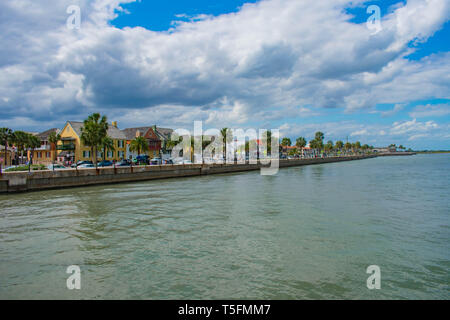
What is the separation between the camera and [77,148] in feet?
241

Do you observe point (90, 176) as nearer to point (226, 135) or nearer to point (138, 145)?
point (138, 145)

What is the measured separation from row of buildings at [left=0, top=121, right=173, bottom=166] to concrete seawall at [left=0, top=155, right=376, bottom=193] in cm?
1611

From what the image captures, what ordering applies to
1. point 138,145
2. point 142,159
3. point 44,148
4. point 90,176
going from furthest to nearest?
1. point 44,148
2. point 138,145
3. point 142,159
4. point 90,176

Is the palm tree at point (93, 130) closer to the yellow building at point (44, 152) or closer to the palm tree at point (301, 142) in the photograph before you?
the yellow building at point (44, 152)

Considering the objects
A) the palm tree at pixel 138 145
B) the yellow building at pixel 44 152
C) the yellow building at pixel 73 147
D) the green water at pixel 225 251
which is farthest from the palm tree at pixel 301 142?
the green water at pixel 225 251

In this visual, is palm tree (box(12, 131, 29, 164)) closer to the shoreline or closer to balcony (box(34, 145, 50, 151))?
balcony (box(34, 145, 50, 151))

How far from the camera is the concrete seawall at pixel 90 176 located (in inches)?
1271

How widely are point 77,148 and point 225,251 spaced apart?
70.1 m

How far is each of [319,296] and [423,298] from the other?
308 cm

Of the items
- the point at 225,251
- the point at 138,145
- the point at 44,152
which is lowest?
the point at 225,251

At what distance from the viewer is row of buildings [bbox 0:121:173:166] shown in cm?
7338

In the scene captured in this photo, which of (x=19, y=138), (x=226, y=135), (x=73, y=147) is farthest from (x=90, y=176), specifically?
(x=226, y=135)

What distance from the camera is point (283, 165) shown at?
9662 cm

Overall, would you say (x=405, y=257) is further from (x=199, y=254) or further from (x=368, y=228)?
(x=199, y=254)
